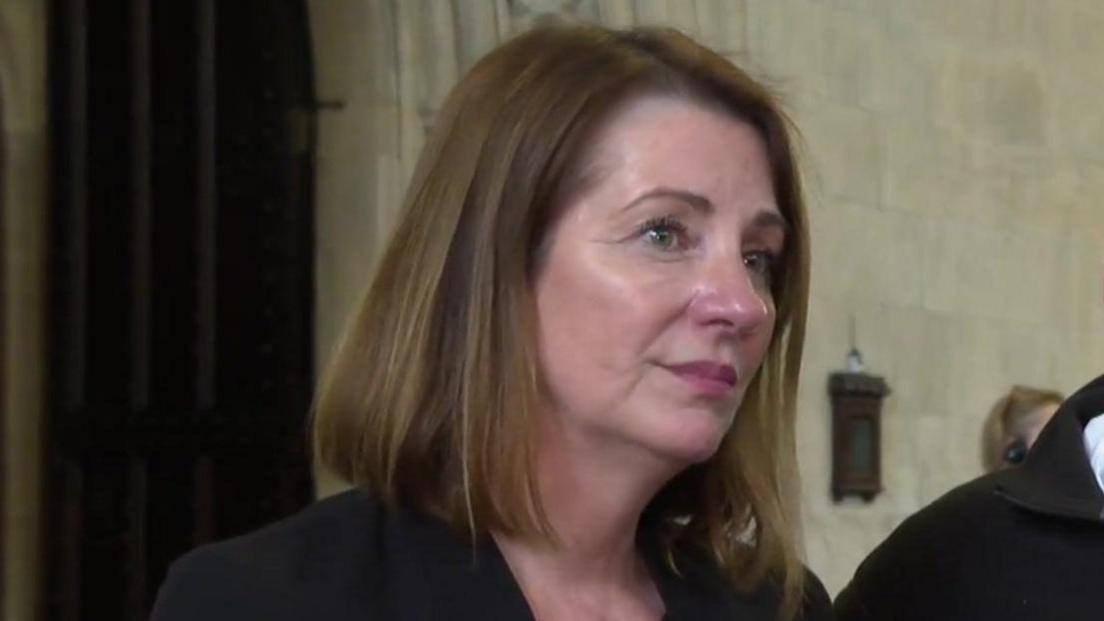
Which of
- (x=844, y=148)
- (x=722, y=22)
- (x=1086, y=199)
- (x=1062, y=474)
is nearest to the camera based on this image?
(x=1062, y=474)

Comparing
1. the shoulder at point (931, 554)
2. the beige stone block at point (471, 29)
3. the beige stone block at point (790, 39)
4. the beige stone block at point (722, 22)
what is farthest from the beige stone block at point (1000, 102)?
the shoulder at point (931, 554)

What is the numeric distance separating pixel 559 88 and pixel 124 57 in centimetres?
185

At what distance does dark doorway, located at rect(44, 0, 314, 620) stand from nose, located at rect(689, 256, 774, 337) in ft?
6.04

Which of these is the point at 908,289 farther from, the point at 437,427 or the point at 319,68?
the point at 437,427

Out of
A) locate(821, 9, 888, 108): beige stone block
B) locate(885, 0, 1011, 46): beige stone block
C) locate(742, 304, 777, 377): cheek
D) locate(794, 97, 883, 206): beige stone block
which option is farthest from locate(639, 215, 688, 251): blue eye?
locate(885, 0, 1011, 46): beige stone block

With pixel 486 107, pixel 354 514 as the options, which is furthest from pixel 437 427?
pixel 486 107

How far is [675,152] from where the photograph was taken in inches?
57.3

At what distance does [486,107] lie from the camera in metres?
1.45

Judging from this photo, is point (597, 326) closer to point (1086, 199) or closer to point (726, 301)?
point (726, 301)

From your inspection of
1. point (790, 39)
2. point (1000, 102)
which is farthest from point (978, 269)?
point (790, 39)

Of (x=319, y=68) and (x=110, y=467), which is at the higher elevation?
(x=319, y=68)

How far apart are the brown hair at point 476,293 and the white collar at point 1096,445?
0.57m

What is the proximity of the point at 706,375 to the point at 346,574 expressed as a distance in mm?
326

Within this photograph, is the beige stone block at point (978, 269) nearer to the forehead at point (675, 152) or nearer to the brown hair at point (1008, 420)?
the brown hair at point (1008, 420)
